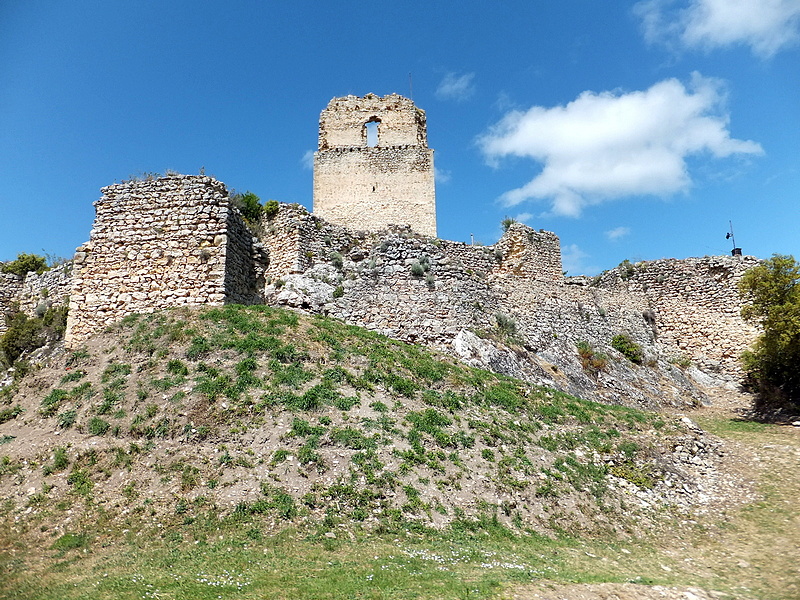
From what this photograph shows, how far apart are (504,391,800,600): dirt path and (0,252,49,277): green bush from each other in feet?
61.5

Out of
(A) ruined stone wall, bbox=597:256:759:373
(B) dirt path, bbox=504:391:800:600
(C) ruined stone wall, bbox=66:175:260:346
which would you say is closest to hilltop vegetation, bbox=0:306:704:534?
(C) ruined stone wall, bbox=66:175:260:346

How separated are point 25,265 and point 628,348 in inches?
858

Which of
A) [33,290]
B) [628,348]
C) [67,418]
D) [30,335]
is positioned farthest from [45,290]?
[628,348]

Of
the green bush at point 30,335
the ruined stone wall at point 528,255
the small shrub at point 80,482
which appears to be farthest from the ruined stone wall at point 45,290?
the ruined stone wall at point 528,255

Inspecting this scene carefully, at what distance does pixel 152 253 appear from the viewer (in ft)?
42.6

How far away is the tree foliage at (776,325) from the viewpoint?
56.4ft

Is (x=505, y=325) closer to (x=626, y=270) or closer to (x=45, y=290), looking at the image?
(x=626, y=270)

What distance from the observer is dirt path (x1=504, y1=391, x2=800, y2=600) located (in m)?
6.67

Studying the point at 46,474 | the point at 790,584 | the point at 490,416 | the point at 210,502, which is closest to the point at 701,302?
the point at 490,416

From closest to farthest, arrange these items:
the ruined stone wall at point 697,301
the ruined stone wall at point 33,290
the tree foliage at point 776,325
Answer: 1. the ruined stone wall at point 33,290
2. the tree foliage at point 776,325
3. the ruined stone wall at point 697,301

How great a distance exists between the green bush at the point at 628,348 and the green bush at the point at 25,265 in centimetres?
2049

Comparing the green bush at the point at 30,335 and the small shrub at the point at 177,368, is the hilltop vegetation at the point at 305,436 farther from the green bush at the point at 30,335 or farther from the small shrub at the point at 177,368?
the green bush at the point at 30,335

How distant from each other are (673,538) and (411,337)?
8374 millimetres

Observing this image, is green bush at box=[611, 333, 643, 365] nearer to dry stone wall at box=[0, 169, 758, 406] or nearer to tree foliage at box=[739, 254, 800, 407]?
dry stone wall at box=[0, 169, 758, 406]
